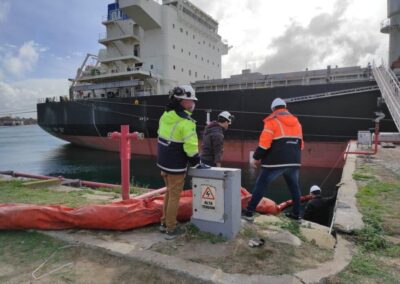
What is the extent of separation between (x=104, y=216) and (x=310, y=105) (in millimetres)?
13247

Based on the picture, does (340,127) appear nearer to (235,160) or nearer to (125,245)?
(235,160)

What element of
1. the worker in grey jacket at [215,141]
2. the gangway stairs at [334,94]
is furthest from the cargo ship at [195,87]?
the worker in grey jacket at [215,141]

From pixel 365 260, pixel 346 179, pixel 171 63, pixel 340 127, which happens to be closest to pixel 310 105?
pixel 340 127

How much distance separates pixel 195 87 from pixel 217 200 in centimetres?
1695

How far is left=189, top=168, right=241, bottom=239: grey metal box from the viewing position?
265cm

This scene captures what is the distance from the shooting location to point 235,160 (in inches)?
643

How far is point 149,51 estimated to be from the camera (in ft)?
70.0

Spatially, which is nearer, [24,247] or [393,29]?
[24,247]

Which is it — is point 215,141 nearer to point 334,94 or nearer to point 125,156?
point 125,156

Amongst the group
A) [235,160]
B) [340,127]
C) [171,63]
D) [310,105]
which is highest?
[171,63]

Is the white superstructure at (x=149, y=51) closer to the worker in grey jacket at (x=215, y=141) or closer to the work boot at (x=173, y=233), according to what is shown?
the worker in grey jacket at (x=215, y=141)

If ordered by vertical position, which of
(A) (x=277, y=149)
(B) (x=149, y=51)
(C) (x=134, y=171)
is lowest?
(C) (x=134, y=171)

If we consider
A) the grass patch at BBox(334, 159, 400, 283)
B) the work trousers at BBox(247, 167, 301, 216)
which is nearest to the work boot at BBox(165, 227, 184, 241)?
the work trousers at BBox(247, 167, 301, 216)

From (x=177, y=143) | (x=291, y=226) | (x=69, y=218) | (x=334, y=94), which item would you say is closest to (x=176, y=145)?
(x=177, y=143)
